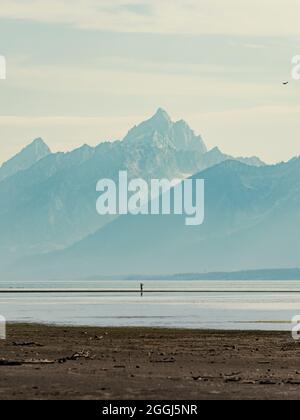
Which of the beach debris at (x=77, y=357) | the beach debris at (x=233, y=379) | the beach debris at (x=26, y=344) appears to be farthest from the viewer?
the beach debris at (x=26, y=344)

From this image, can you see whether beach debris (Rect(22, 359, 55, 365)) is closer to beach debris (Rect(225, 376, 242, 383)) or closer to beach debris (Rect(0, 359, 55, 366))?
beach debris (Rect(0, 359, 55, 366))

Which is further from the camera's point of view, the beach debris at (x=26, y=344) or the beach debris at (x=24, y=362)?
the beach debris at (x=26, y=344)

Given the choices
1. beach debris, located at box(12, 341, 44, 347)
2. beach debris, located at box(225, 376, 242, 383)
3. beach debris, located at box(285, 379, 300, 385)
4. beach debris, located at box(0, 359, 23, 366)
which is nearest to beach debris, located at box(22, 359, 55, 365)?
beach debris, located at box(0, 359, 23, 366)

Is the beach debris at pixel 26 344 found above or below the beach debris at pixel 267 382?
above

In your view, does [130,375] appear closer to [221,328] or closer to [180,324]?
[221,328]

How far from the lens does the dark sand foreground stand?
36219 mm

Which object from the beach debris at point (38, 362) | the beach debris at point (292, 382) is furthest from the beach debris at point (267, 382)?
the beach debris at point (38, 362)

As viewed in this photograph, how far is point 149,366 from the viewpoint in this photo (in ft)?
151

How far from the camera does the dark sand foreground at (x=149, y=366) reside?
119ft

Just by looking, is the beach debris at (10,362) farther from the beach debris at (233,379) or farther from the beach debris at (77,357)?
the beach debris at (233,379)

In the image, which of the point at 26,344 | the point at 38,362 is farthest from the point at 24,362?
the point at 26,344

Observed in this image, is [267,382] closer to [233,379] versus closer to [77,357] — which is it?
[233,379]
